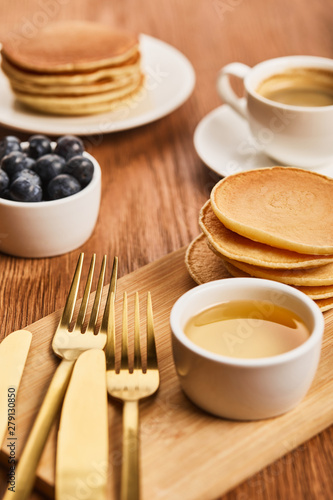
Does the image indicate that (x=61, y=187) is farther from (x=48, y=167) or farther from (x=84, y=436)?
(x=84, y=436)

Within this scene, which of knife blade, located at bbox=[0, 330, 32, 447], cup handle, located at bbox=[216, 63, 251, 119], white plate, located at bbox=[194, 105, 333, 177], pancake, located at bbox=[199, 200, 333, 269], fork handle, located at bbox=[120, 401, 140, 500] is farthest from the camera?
cup handle, located at bbox=[216, 63, 251, 119]

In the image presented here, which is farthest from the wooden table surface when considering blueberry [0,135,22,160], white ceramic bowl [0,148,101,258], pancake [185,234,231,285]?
blueberry [0,135,22,160]

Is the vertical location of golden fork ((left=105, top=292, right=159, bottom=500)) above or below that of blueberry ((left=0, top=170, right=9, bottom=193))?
below

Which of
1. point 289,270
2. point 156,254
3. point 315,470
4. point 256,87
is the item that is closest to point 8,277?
point 156,254

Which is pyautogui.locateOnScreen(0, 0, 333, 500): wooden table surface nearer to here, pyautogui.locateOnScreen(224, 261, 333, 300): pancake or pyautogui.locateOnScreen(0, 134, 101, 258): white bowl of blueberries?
pyautogui.locateOnScreen(0, 134, 101, 258): white bowl of blueberries

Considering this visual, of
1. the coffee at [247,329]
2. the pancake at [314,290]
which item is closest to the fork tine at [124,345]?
the coffee at [247,329]

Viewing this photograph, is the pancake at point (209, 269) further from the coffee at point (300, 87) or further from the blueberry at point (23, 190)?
the coffee at point (300, 87)

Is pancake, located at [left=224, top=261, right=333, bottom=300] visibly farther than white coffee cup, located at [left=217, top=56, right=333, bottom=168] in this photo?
No
